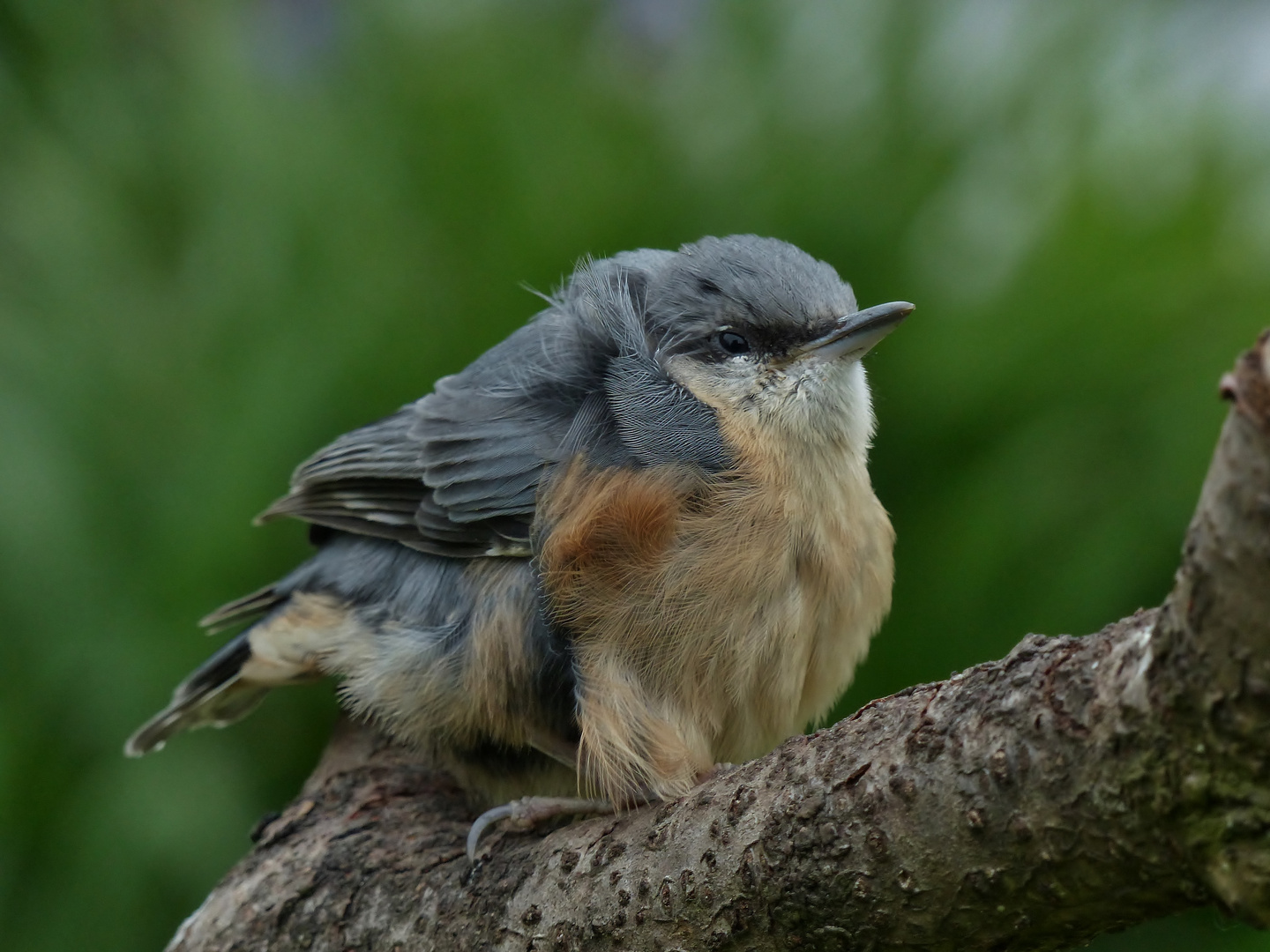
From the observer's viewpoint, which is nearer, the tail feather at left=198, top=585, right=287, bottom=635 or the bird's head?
the bird's head

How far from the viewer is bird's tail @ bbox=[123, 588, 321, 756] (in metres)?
2.65

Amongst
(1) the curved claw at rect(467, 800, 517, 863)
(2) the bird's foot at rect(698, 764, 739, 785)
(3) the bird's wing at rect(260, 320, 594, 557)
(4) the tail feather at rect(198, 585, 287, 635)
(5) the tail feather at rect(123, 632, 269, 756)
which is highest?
(3) the bird's wing at rect(260, 320, 594, 557)

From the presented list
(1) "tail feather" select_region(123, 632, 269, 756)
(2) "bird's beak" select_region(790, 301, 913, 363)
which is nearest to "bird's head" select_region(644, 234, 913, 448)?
(2) "bird's beak" select_region(790, 301, 913, 363)

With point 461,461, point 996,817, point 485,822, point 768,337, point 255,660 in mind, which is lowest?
point 485,822

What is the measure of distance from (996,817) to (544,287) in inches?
87.1

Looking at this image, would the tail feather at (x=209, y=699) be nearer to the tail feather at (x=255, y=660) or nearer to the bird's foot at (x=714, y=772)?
the tail feather at (x=255, y=660)

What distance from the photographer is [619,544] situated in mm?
2102

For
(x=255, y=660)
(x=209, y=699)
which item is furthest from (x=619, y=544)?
(x=209, y=699)

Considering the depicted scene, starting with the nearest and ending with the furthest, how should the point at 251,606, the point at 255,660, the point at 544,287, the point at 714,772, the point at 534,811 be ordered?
the point at 714,772
the point at 534,811
the point at 255,660
the point at 251,606
the point at 544,287

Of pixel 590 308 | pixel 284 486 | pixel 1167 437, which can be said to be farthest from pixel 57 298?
pixel 1167 437

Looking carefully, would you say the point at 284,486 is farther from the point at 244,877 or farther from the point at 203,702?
the point at 244,877

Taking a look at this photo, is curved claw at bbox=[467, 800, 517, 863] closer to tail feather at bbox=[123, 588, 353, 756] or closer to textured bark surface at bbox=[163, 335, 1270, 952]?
textured bark surface at bbox=[163, 335, 1270, 952]

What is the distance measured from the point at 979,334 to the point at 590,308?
117 cm

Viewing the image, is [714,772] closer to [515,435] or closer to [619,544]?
[619,544]
